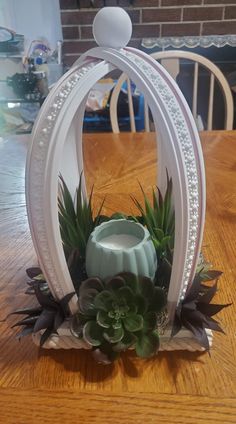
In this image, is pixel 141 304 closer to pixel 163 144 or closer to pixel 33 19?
pixel 163 144

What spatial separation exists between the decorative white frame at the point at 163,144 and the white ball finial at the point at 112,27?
12 millimetres

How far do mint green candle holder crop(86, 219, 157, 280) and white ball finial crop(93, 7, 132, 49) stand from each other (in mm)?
241

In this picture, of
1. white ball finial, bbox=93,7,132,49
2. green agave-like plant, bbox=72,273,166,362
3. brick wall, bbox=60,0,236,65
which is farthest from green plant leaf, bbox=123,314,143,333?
brick wall, bbox=60,0,236,65

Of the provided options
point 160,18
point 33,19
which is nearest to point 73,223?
point 160,18

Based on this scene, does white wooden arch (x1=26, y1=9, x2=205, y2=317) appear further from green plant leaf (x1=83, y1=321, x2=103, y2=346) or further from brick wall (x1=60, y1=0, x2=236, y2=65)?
brick wall (x1=60, y1=0, x2=236, y2=65)

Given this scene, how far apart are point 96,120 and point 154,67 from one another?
5.06 ft

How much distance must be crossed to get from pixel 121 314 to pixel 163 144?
21 cm

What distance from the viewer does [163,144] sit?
450mm

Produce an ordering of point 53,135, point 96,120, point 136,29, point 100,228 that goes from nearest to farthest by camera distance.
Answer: point 53,135
point 100,228
point 96,120
point 136,29

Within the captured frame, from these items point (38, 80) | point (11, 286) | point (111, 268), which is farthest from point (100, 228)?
point (38, 80)

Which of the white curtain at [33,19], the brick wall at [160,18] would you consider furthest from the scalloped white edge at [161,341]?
the white curtain at [33,19]

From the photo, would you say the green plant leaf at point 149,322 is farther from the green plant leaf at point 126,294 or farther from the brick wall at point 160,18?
the brick wall at point 160,18

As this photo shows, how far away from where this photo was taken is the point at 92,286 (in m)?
0.48

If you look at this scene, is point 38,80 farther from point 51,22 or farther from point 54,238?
point 54,238
